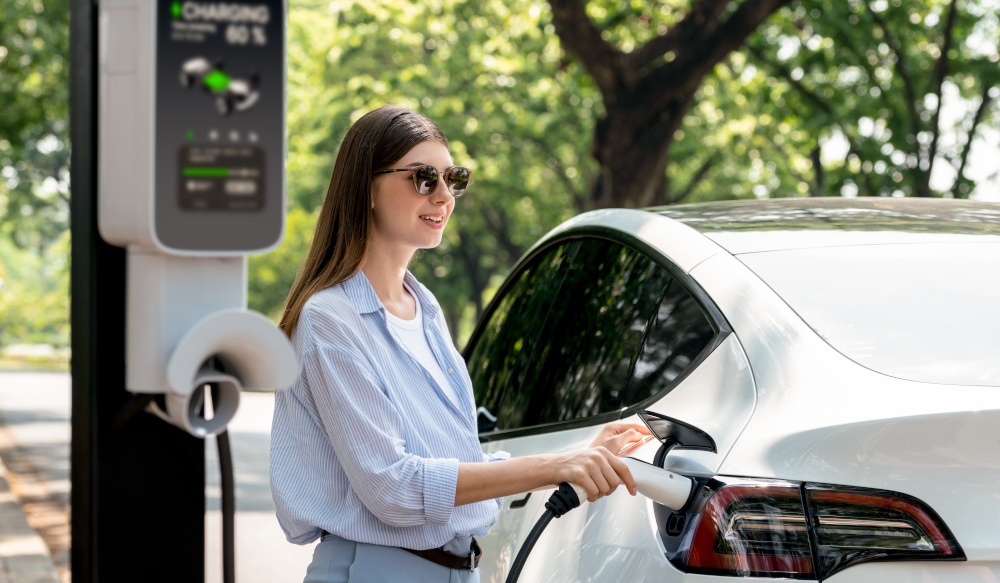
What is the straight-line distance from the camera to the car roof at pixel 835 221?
2.37 meters

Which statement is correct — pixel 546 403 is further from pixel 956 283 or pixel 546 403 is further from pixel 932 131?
pixel 932 131

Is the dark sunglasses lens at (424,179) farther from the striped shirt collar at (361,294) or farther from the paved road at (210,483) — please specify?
the paved road at (210,483)

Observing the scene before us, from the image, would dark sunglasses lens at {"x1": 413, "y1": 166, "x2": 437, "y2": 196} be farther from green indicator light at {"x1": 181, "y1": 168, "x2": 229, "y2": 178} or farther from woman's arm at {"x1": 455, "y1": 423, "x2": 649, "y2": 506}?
green indicator light at {"x1": 181, "y1": 168, "x2": 229, "y2": 178}

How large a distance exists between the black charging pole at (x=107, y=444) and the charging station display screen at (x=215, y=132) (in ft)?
0.47

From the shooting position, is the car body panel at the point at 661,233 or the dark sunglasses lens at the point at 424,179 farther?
the car body panel at the point at 661,233

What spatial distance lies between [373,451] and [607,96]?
28.1ft

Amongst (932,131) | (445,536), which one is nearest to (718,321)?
(445,536)

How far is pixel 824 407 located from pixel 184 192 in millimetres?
1118

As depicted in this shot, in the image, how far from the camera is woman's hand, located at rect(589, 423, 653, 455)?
2.24 meters

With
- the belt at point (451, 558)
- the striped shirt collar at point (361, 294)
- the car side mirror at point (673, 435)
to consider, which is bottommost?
the belt at point (451, 558)

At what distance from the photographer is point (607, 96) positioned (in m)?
10.1

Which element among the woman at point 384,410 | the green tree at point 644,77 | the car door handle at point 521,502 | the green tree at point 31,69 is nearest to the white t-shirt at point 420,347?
the woman at point 384,410

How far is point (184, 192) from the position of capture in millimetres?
1262

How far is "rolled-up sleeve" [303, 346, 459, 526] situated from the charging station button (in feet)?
2.35
